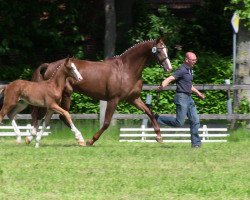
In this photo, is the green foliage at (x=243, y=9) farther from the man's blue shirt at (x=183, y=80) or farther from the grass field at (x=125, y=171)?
the man's blue shirt at (x=183, y=80)

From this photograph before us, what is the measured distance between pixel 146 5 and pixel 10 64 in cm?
430

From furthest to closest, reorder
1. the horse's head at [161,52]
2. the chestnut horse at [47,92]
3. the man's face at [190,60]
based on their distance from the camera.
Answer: the horse's head at [161,52] → the chestnut horse at [47,92] → the man's face at [190,60]

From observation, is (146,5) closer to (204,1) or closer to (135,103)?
(204,1)

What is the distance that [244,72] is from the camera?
2317 centimetres

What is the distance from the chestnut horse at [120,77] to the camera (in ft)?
60.5

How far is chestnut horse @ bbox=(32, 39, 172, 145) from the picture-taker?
60.5ft

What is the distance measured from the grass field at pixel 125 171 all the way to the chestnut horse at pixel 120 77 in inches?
32.0

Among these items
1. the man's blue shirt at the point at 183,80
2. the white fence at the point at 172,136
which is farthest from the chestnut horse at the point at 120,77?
the white fence at the point at 172,136

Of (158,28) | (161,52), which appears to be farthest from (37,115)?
(158,28)

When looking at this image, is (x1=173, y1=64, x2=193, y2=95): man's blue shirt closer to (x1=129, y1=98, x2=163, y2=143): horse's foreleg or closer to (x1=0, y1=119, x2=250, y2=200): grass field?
(x1=0, y1=119, x2=250, y2=200): grass field

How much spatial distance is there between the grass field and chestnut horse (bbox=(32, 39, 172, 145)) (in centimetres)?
81

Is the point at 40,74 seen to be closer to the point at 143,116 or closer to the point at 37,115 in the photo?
the point at 37,115

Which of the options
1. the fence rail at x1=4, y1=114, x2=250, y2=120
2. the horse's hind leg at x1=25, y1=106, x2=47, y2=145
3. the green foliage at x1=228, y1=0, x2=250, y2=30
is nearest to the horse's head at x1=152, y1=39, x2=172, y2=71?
the horse's hind leg at x1=25, y1=106, x2=47, y2=145

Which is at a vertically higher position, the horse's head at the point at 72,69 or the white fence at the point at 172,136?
the horse's head at the point at 72,69
